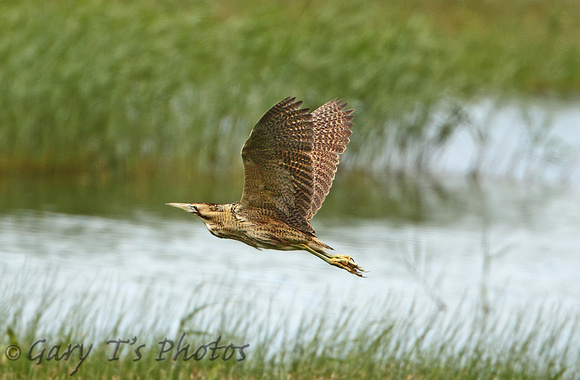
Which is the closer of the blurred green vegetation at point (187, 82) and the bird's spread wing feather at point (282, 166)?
the bird's spread wing feather at point (282, 166)

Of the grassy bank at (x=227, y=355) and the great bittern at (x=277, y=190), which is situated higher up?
the great bittern at (x=277, y=190)

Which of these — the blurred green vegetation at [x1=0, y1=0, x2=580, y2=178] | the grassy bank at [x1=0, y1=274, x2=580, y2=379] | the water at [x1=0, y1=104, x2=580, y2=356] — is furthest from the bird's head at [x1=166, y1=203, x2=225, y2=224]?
the blurred green vegetation at [x1=0, y1=0, x2=580, y2=178]

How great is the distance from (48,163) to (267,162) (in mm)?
10198

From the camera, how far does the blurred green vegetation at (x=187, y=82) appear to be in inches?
563

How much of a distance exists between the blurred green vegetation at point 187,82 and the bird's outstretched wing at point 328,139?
8173 millimetres

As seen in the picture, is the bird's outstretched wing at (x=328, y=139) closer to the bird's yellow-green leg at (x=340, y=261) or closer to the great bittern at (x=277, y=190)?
the great bittern at (x=277, y=190)

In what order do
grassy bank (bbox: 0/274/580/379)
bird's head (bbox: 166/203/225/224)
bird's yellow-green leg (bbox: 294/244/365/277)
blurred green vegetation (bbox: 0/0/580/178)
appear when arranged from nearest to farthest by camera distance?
bird's yellow-green leg (bbox: 294/244/365/277), bird's head (bbox: 166/203/225/224), grassy bank (bbox: 0/274/580/379), blurred green vegetation (bbox: 0/0/580/178)

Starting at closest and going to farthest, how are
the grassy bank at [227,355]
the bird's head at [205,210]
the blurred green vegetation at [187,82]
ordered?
the bird's head at [205,210], the grassy bank at [227,355], the blurred green vegetation at [187,82]

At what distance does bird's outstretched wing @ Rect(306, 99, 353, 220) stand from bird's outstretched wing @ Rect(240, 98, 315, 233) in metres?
0.90

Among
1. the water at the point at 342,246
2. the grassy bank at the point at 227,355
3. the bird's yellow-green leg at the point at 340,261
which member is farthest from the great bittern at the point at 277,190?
the water at the point at 342,246

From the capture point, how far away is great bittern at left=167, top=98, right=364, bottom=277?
499 cm

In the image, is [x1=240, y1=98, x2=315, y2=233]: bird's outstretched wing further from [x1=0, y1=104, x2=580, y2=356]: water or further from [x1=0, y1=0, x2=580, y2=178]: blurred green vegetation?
[x1=0, y1=0, x2=580, y2=178]: blurred green vegetation

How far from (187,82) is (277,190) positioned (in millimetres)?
10305

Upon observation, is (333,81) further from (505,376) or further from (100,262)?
(505,376)
